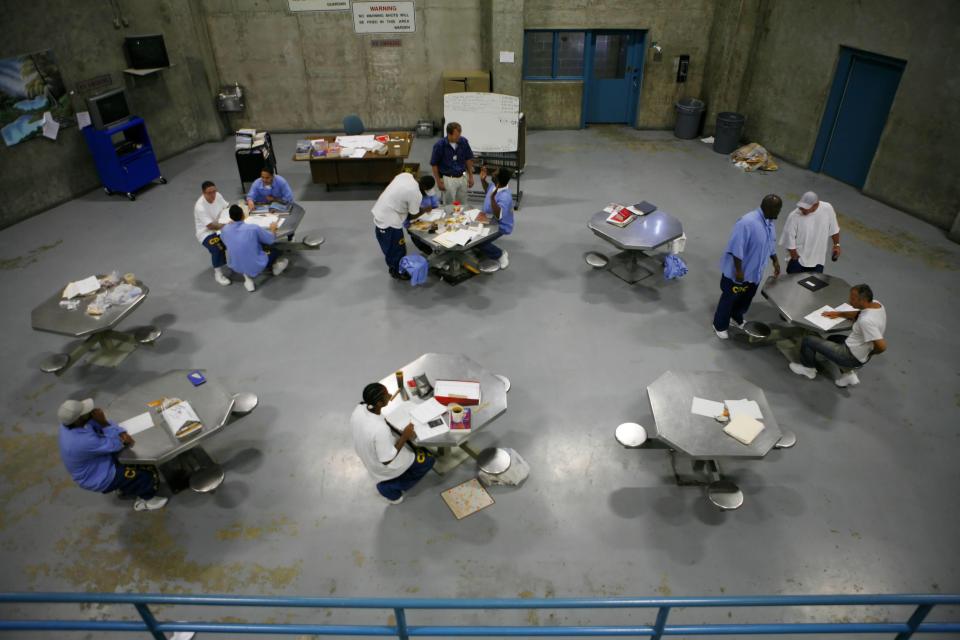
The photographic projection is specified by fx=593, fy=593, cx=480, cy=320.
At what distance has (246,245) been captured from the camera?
7828 millimetres

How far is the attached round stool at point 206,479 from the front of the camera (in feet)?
18.0

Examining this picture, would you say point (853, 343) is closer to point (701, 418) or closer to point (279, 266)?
point (701, 418)

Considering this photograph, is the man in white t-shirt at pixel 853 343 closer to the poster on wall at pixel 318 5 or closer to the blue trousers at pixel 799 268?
the blue trousers at pixel 799 268

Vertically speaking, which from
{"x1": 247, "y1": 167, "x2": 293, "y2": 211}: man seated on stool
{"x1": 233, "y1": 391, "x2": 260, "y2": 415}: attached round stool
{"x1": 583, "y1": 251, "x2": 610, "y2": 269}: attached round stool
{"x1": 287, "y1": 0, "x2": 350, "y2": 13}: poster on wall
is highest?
{"x1": 287, "y1": 0, "x2": 350, "y2": 13}: poster on wall

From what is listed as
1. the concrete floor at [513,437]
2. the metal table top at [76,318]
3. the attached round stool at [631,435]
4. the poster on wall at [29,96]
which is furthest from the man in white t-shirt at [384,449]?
the poster on wall at [29,96]

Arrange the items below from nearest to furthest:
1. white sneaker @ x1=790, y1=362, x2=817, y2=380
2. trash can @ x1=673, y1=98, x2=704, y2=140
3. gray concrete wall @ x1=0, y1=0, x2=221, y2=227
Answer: white sneaker @ x1=790, y1=362, x2=817, y2=380
gray concrete wall @ x1=0, y1=0, x2=221, y2=227
trash can @ x1=673, y1=98, x2=704, y2=140

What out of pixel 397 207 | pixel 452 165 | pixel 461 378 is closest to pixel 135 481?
pixel 461 378

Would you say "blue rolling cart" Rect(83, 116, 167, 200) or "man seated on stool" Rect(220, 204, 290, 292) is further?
"blue rolling cart" Rect(83, 116, 167, 200)

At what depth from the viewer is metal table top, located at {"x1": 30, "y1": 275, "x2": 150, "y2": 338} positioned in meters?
6.61

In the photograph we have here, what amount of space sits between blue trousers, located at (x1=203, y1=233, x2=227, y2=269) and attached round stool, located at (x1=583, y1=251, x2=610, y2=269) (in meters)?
Answer: 5.24

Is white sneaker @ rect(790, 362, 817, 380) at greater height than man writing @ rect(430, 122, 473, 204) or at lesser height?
lesser

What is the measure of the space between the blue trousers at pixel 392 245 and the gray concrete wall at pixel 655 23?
701 centimetres

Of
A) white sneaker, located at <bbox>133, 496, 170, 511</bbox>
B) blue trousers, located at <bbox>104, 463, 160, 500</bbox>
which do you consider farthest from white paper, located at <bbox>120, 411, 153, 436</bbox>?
white sneaker, located at <bbox>133, 496, 170, 511</bbox>

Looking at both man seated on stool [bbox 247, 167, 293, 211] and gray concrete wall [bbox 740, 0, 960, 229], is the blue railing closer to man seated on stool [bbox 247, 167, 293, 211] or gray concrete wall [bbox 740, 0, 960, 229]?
man seated on stool [bbox 247, 167, 293, 211]
